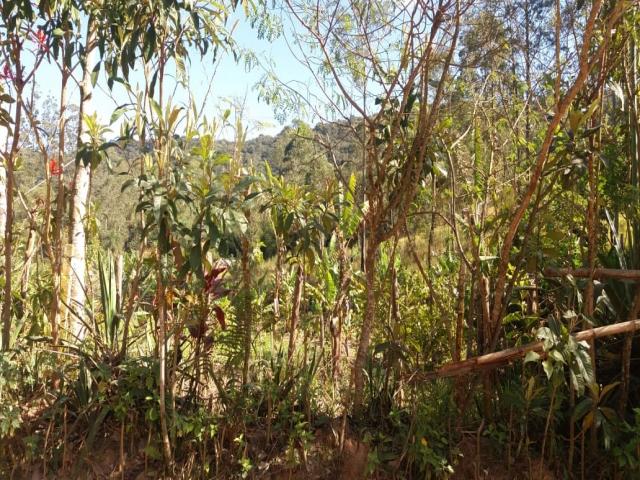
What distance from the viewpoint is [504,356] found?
3.16 metres

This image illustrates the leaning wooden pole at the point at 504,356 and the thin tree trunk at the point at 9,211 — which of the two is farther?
the thin tree trunk at the point at 9,211

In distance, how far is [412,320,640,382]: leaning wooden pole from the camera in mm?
3090

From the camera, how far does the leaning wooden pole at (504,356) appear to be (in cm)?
309

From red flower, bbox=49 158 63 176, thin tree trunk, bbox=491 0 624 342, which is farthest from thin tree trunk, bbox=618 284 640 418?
red flower, bbox=49 158 63 176

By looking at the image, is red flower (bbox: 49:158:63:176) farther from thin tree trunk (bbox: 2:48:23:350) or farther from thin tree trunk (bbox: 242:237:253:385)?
thin tree trunk (bbox: 242:237:253:385)

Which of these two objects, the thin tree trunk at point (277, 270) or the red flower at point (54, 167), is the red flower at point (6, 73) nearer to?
the red flower at point (54, 167)

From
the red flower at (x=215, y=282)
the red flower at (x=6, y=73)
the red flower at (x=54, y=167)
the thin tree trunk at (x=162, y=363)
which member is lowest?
the thin tree trunk at (x=162, y=363)

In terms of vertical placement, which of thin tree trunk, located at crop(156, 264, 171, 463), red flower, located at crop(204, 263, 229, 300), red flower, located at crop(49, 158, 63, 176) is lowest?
thin tree trunk, located at crop(156, 264, 171, 463)

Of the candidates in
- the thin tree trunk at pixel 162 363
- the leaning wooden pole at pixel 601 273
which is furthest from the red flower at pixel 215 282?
the leaning wooden pole at pixel 601 273

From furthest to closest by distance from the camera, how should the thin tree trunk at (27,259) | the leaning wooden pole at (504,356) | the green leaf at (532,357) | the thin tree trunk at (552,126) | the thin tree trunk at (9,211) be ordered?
1. the thin tree trunk at (27,259)
2. the thin tree trunk at (9,211)
3. the leaning wooden pole at (504,356)
4. the green leaf at (532,357)
5. the thin tree trunk at (552,126)

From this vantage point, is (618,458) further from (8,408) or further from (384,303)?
(8,408)

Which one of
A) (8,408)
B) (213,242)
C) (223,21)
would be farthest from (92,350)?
(223,21)

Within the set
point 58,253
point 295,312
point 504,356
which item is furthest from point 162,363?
point 504,356

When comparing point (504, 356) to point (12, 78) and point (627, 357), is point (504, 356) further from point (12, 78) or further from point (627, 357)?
point (12, 78)
